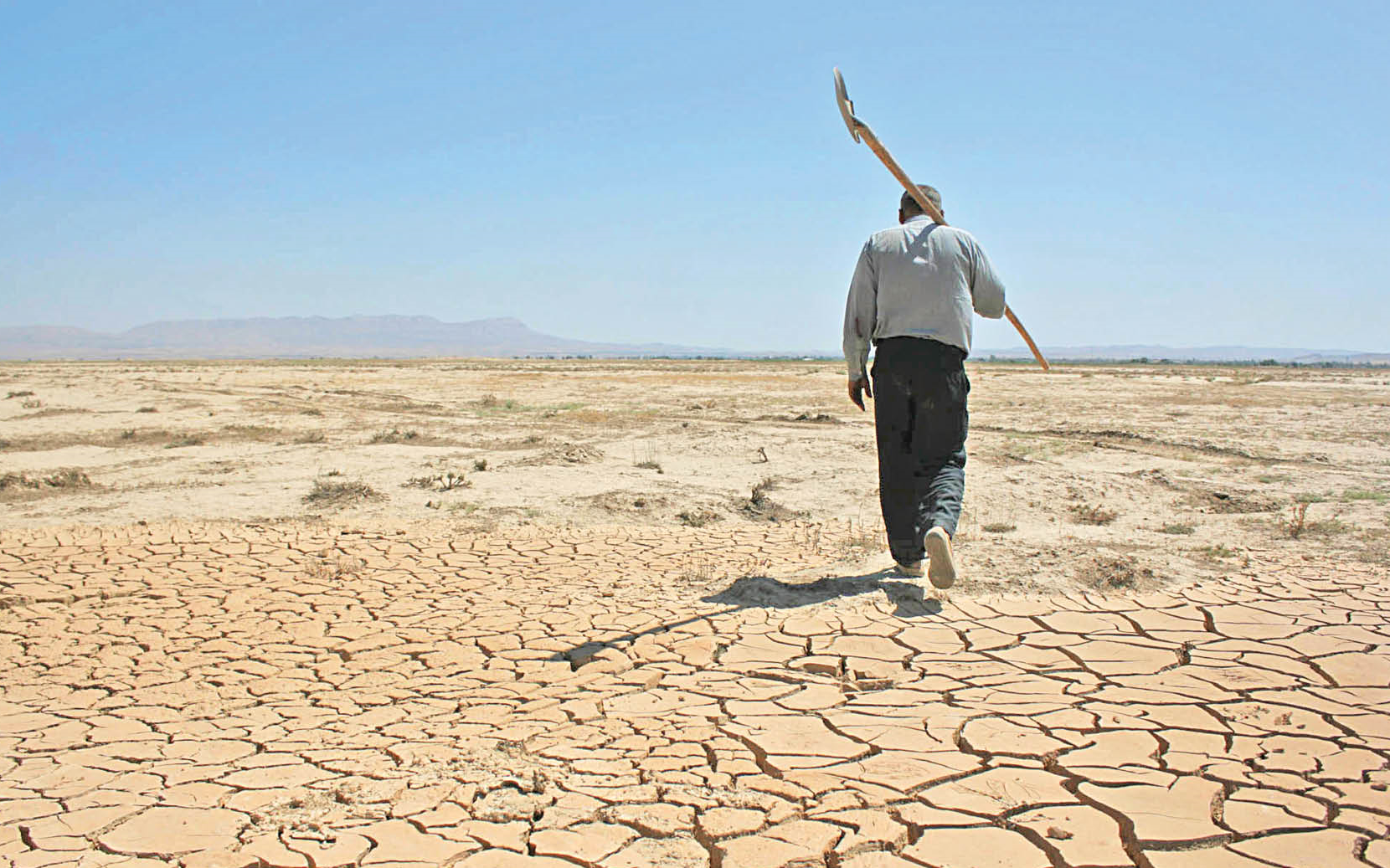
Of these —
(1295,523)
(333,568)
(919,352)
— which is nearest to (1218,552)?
(1295,523)

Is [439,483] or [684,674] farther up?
[439,483]

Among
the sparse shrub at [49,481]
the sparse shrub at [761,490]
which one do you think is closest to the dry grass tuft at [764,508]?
the sparse shrub at [761,490]

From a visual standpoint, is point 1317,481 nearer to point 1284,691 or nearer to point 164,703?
point 1284,691

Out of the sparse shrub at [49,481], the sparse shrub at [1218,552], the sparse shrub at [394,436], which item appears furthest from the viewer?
the sparse shrub at [394,436]

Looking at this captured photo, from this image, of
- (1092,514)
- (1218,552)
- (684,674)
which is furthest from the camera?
(1092,514)

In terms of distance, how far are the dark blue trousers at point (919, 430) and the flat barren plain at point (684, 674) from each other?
0.41 metres

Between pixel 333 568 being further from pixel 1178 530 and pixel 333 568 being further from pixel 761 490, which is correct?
pixel 1178 530

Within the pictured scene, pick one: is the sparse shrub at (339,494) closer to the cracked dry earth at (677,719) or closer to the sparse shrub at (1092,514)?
the cracked dry earth at (677,719)

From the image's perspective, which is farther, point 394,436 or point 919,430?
point 394,436

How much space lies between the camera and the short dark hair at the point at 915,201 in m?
4.65

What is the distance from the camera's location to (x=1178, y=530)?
6.26 meters

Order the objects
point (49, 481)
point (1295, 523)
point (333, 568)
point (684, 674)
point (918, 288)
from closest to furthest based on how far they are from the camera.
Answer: point (684, 674), point (918, 288), point (333, 568), point (1295, 523), point (49, 481)

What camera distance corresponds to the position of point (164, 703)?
3.60 m

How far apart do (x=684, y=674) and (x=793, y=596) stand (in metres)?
1.15
